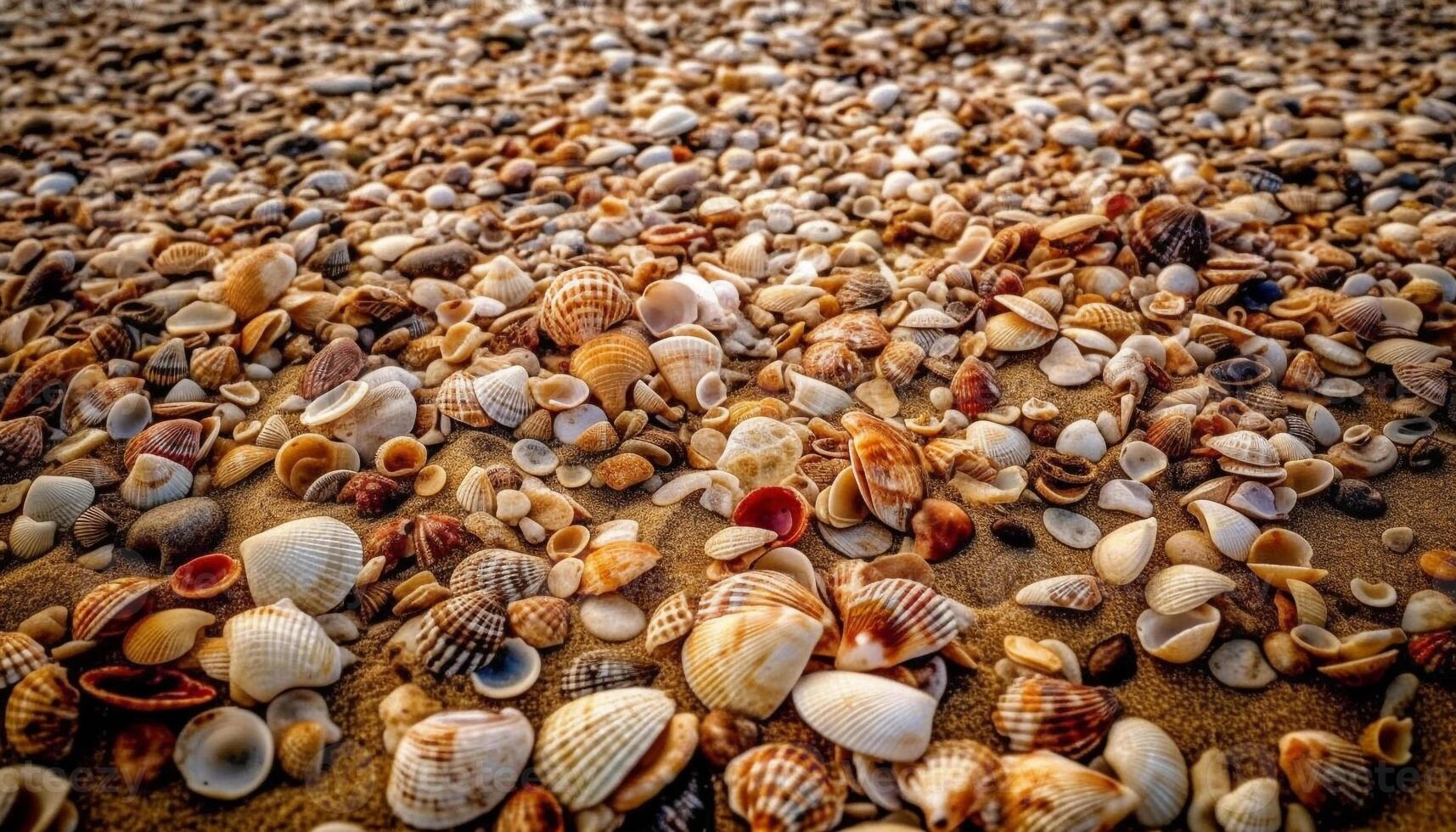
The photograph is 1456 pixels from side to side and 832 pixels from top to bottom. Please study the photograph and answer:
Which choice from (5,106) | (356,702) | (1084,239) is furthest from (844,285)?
(5,106)

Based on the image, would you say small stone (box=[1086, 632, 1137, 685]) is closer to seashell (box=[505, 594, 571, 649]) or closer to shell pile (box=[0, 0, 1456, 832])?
shell pile (box=[0, 0, 1456, 832])

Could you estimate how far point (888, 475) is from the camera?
6.98 ft

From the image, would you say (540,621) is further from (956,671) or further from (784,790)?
(956,671)

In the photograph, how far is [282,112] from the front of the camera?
451 cm

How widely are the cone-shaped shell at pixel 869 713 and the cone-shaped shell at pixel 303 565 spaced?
1209mm

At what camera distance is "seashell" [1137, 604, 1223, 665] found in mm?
1789

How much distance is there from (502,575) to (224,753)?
676mm

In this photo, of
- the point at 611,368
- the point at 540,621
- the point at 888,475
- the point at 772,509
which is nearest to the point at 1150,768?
the point at 888,475

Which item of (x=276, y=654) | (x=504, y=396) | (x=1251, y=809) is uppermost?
(x=504, y=396)

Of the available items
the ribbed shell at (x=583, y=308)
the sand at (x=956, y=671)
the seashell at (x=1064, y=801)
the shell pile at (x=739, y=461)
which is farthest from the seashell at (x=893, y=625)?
the ribbed shell at (x=583, y=308)

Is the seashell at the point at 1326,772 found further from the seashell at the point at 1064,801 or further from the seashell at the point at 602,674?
the seashell at the point at 602,674

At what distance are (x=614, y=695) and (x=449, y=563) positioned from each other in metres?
0.66

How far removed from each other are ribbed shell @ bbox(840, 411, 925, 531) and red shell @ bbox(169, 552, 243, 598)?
170 centimetres

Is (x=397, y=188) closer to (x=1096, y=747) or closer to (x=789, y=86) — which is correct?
(x=789, y=86)
